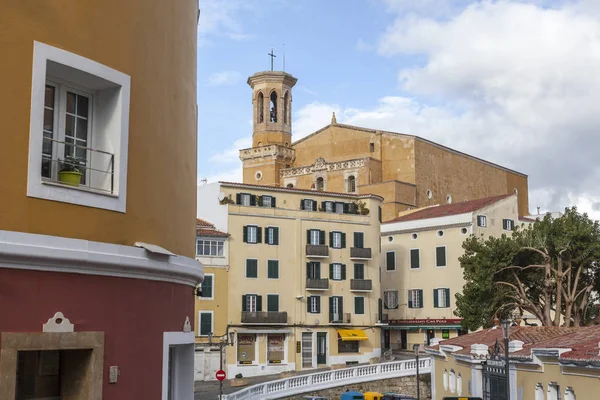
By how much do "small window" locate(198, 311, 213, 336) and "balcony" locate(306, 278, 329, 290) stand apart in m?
7.13

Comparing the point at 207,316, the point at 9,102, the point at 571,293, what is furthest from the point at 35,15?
the point at 207,316

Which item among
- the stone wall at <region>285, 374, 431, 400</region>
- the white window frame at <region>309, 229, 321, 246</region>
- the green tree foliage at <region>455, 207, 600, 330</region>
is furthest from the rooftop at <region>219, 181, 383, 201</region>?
the stone wall at <region>285, 374, 431, 400</region>

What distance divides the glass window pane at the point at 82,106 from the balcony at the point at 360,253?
48488 mm

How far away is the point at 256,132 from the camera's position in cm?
7938

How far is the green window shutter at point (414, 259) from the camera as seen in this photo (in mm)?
60044

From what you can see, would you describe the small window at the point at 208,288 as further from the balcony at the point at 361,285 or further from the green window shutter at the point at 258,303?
the balcony at the point at 361,285

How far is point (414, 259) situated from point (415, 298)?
2766mm

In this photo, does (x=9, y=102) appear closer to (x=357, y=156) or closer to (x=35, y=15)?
(x=35, y=15)

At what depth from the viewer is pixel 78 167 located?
8.13 metres

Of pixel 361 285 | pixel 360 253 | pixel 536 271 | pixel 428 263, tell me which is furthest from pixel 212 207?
pixel 536 271

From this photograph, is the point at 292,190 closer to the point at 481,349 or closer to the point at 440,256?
the point at 440,256

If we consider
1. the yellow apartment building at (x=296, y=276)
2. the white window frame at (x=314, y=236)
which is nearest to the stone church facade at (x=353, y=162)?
the yellow apartment building at (x=296, y=276)

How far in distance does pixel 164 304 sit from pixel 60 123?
2347 mm

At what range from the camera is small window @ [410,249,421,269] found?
60.0 metres
